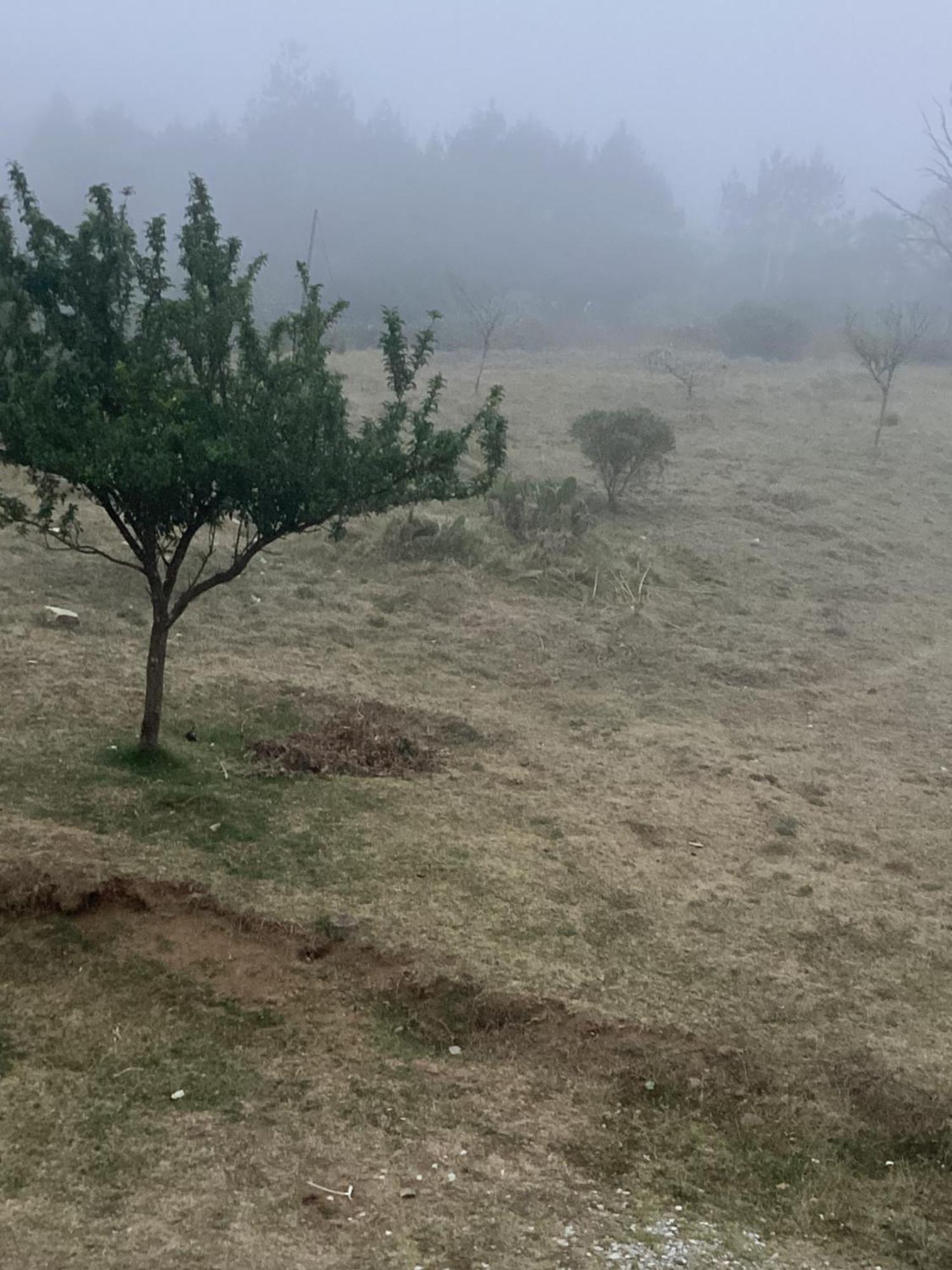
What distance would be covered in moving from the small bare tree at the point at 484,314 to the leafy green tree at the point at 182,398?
1958 centimetres

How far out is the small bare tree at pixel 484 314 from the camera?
30.8 m

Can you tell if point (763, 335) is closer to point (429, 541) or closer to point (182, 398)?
point (429, 541)

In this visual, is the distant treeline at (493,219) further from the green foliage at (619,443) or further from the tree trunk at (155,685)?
the tree trunk at (155,685)

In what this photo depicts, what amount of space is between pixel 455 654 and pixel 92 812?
531 cm

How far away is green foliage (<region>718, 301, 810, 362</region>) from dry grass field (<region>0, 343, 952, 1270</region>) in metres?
31.0

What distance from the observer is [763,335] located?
42312 mm

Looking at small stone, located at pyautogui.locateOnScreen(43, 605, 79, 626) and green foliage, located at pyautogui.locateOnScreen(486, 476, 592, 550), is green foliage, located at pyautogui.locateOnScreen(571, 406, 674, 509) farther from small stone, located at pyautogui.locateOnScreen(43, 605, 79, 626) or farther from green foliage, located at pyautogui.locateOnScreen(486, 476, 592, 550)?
small stone, located at pyautogui.locateOnScreen(43, 605, 79, 626)

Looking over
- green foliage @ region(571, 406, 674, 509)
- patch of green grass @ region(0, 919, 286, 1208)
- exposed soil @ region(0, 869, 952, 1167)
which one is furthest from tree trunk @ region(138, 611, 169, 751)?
green foliage @ region(571, 406, 674, 509)

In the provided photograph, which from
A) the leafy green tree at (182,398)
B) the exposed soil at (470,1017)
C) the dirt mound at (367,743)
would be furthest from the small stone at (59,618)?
the exposed soil at (470,1017)

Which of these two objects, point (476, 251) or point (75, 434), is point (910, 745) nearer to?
point (75, 434)

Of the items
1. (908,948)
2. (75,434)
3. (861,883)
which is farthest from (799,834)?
(75,434)

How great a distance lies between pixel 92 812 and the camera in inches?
283

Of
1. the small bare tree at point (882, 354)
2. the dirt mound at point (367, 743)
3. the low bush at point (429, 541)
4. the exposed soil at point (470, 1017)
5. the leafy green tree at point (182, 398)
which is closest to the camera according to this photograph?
the exposed soil at point (470, 1017)

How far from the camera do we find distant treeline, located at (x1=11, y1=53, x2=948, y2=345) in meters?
53.9
